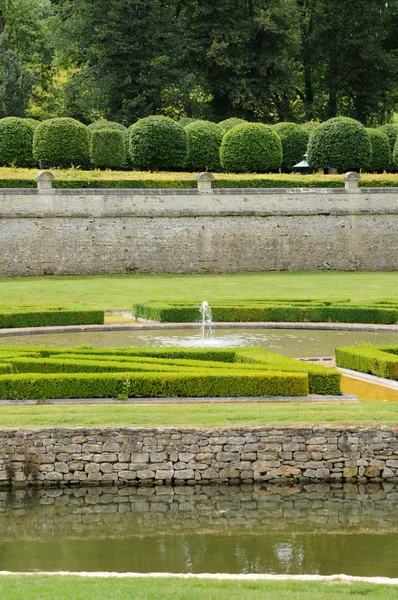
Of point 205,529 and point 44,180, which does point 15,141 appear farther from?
point 205,529

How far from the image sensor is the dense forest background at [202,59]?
171 ft

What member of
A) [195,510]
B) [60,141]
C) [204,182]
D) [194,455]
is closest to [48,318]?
[194,455]

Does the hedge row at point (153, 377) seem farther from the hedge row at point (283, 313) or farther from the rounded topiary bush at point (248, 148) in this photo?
the rounded topiary bush at point (248, 148)

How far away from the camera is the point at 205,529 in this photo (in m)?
10.9

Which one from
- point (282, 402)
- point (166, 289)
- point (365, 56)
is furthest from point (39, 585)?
point (365, 56)

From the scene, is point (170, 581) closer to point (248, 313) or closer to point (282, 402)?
point (282, 402)

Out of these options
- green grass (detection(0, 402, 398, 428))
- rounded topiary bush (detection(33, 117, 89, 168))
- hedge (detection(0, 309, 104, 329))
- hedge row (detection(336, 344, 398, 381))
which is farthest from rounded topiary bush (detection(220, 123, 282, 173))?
green grass (detection(0, 402, 398, 428))

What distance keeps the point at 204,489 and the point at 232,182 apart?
90.8 ft

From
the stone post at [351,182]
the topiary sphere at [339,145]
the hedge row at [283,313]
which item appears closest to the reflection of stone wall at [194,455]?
the hedge row at [283,313]

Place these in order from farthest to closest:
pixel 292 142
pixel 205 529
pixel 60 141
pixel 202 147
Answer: pixel 292 142, pixel 202 147, pixel 60 141, pixel 205 529

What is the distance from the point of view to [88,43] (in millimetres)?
54062

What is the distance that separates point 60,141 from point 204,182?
594cm

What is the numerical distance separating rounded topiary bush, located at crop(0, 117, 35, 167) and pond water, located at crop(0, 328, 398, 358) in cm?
1974

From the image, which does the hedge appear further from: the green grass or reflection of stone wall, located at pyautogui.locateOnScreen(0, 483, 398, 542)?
reflection of stone wall, located at pyautogui.locateOnScreen(0, 483, 398, 542)
